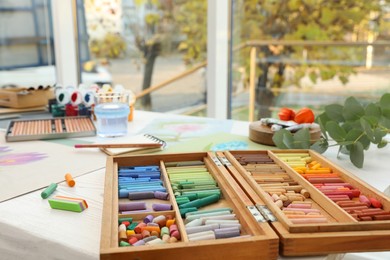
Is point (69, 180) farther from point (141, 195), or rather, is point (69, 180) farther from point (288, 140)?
point (288, 140)

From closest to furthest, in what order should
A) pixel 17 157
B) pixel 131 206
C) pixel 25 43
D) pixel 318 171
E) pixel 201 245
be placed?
pixel 201 245 < pixel 131 206 < pixel 318 171 < pixel 17 157 < pixel 25 43

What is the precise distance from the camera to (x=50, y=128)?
138 centimetres

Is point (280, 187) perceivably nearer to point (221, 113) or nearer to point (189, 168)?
point (189, 168)

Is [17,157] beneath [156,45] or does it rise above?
beneath

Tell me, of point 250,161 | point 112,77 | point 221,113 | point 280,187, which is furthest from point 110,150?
point 112,77

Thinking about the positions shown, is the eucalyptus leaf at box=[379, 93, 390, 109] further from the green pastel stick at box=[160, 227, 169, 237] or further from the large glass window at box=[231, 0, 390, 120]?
the large glass window at box=[231, 0, 390, 120]

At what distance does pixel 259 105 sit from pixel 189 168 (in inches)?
74.9

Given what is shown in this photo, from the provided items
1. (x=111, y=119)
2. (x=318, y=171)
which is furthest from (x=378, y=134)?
(x=111, y=119)

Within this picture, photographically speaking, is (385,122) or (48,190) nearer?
(48,190)

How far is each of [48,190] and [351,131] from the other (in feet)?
2.34

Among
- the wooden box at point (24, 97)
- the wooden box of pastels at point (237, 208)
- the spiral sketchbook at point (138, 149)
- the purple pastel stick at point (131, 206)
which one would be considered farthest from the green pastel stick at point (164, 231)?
the wooden box at point (24, 97)

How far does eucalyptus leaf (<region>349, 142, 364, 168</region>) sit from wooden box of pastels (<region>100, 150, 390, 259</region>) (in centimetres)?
11

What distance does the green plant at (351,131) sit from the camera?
1.03 metres

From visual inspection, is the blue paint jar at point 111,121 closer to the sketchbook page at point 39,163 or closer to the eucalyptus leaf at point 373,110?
the sketchbook page at point 39,163
